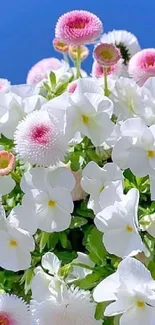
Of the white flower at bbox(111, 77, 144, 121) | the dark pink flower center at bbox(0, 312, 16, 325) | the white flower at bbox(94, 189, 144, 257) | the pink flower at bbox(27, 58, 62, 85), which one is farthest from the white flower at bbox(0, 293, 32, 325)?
the pink flower at bbox(27, 58, 62, 85)

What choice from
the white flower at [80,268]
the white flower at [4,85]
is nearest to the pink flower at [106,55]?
the white flower at [4,85]

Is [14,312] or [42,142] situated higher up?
[42,142]

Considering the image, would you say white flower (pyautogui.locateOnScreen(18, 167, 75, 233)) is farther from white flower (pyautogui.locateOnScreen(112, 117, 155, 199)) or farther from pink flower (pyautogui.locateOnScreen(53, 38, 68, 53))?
pink flower (pyautogui.locateOnScreen(53, 38, 68, 53))

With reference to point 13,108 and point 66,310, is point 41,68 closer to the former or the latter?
point 13,108

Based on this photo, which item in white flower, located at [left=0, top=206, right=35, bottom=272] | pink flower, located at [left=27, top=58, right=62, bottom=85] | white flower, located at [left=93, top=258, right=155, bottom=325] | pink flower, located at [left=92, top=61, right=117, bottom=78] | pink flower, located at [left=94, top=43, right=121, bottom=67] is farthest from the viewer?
pink flower, located at [left=27, top=58, right=62, bottom=85]

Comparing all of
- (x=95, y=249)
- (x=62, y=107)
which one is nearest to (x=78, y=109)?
(x=62, y=107)

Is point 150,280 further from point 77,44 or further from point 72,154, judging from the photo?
point 77,44

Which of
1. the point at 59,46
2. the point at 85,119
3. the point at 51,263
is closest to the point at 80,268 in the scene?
the point at 51,263
